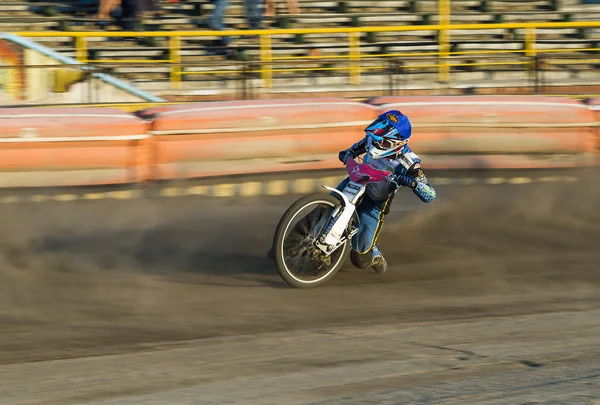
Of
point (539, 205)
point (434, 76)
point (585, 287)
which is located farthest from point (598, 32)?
point (585, 287)

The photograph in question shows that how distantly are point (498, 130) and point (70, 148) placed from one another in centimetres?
532

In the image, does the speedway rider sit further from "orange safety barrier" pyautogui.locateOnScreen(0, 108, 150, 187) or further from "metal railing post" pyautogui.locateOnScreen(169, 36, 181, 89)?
"metal railing post" pyautogui.locateOnScreen(169, 36, 181, 89)

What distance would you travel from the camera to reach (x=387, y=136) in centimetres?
716

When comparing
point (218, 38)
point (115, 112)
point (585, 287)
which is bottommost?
point (585, 287)

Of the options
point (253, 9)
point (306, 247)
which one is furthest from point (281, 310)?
point (253, 9)

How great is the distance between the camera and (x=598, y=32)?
19484 millimetres

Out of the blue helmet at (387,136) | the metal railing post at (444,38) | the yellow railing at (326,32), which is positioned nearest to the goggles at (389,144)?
the blue helmet at (387,136)

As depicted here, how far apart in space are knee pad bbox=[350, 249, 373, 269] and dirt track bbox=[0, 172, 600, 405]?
145mm

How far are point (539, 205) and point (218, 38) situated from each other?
27.2 ft

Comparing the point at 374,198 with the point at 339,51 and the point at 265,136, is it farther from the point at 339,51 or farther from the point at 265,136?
the point at 339,51

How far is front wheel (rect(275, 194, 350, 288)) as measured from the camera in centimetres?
698

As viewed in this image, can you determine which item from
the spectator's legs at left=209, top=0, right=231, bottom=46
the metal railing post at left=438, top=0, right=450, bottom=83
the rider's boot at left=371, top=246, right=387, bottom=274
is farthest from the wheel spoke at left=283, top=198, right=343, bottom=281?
the metal railing post at left=438, top=0, right=450, bottom=83

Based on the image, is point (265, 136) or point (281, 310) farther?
point (265, 136)

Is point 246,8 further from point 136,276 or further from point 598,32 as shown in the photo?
point 136,276
